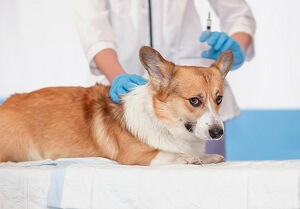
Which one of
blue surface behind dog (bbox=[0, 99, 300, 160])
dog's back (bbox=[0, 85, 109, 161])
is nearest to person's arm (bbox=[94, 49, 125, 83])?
dog's back (bbox=[0, 85, 109, 161])

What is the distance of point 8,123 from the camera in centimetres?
230

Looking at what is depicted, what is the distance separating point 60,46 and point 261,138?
62.1 inches

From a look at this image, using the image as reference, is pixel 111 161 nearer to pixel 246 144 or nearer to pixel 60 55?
pixel 60 55

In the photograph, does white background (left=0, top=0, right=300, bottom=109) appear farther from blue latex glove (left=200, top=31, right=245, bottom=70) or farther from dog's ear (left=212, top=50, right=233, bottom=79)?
dog's ear (left=212, top=50, right=233, bottom=79)

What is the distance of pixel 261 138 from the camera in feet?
14.1

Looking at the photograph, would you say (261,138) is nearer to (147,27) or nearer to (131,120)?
(147,27)

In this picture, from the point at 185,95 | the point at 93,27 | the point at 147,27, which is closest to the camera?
the point at 185,95

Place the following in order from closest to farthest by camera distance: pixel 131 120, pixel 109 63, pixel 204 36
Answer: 1. pixel 131 120
2. pixel 204 36
3. pixel 109 63

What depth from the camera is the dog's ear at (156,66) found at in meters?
2.02

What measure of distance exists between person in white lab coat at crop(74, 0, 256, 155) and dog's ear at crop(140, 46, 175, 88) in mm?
473

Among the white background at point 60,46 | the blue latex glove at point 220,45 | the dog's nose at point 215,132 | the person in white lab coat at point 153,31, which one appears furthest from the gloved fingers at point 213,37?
the white background at point 60,46

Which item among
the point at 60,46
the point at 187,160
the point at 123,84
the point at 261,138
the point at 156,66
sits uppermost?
the point at 156,66

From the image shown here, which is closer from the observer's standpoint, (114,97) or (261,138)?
(114,97)

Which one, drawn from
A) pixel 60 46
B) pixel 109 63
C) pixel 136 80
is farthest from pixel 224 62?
pixel 60 46
